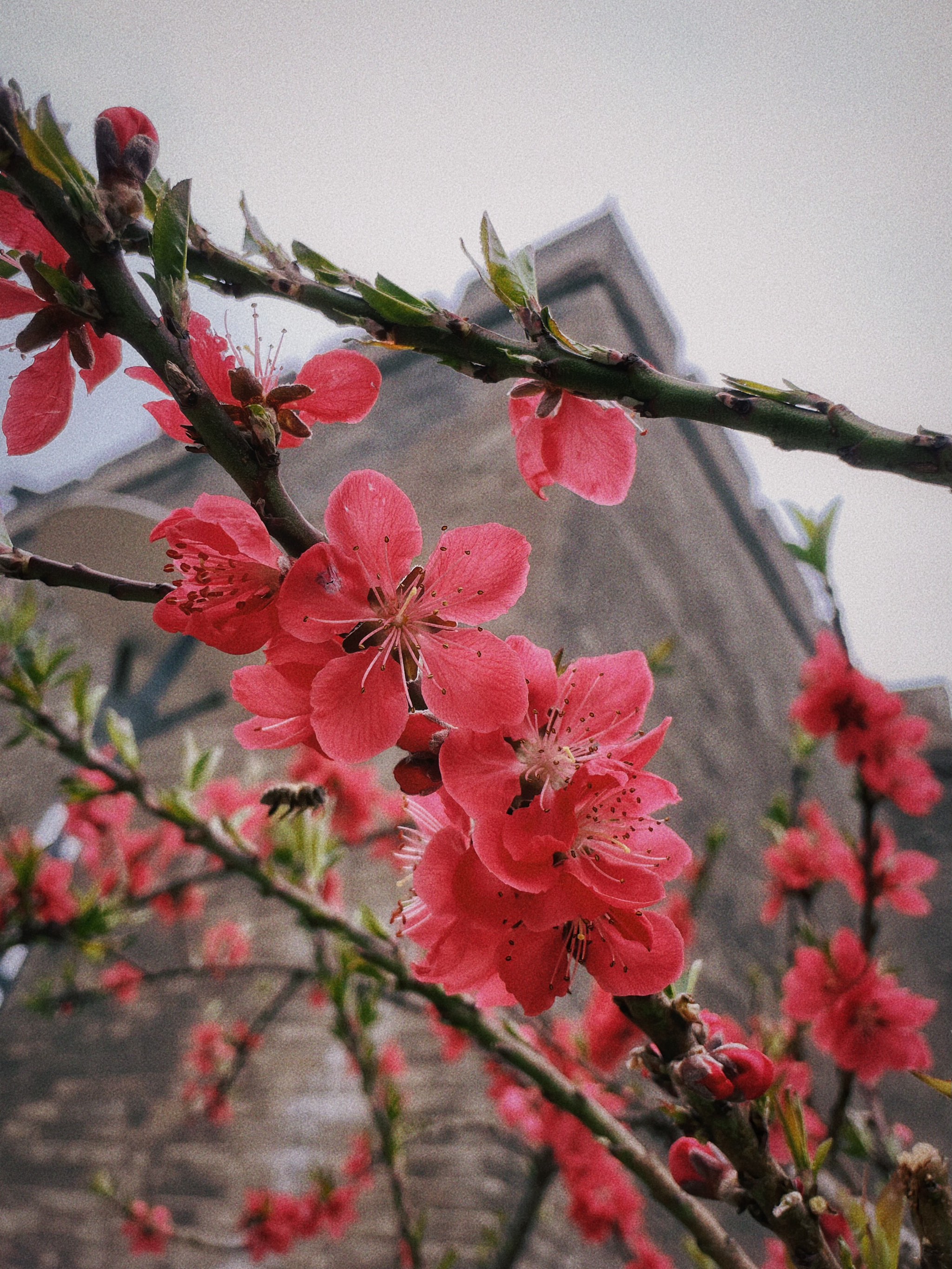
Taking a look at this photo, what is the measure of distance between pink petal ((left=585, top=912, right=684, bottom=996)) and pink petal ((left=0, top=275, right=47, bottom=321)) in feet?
2.13

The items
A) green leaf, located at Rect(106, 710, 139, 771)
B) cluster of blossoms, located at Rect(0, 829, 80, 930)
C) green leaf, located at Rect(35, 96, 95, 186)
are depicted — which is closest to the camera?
green leaf, located at Rect(35, 96, 95, 186)

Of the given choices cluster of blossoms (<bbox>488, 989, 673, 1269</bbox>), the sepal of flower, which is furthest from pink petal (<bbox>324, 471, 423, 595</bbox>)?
the sepal of flower

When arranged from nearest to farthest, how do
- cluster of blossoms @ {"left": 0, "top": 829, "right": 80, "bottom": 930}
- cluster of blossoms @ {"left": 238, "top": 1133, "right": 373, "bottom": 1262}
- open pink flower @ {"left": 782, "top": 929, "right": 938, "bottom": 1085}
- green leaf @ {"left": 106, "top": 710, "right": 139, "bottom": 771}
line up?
1. green leaf @ {"left": 106, "top": 710, "right": 139, "bottom": 771}
2. open pink flower @ {"left": 782, "top": 929, "right": 938, "bottom": 1085}
3. cluster of blossoms @ {"left": 0, "top": 829, "right": 80, "bottom": 930}
4. cluster of blossoms @ {"left": 238, "top": 1133, "right": 373, "bottom": 1262}

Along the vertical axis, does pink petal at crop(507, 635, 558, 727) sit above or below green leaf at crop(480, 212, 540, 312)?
below

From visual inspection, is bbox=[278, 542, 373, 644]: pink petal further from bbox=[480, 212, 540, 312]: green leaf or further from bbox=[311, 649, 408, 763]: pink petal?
bbox=[480, 212, 540, 312]: green leaf

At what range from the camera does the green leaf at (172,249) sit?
0.47 m

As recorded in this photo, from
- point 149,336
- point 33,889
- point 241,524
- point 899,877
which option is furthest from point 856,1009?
point 33,889

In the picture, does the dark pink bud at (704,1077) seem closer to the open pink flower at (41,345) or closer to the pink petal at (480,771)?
the pink petal at (480,771)

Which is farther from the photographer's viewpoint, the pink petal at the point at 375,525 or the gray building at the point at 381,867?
the gray building at the point at 381,867

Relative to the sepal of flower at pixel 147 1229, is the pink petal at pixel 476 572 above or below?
above

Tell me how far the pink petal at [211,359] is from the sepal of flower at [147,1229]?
292 cm

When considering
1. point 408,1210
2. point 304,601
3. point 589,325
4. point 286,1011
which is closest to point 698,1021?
point 304,601

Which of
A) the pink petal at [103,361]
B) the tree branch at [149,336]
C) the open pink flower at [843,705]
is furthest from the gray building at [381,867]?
the tree branch at [149,336]

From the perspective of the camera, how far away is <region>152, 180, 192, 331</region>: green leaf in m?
0.47
